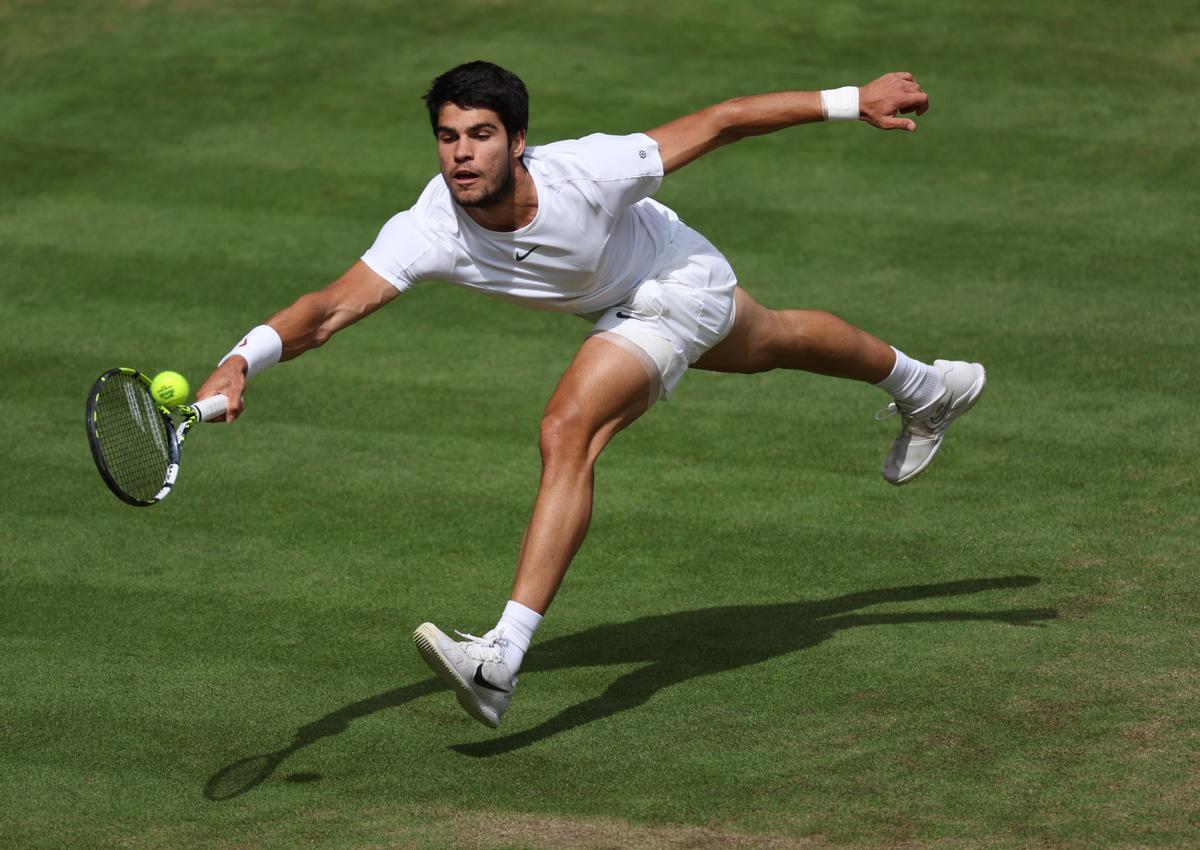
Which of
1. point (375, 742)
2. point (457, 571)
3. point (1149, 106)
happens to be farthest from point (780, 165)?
point (375, 742)

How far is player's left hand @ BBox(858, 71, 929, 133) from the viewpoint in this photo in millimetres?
6430

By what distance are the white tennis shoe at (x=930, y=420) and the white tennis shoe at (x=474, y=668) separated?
103 inches

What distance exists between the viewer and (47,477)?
337 inches

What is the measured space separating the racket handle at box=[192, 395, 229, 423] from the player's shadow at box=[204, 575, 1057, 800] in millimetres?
1295

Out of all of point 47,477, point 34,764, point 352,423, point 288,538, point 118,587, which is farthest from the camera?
point 352,423

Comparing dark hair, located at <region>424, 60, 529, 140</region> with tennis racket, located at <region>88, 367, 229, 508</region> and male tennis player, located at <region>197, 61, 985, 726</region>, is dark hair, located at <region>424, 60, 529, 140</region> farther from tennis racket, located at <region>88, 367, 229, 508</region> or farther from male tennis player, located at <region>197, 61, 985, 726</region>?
tennis racket, located at <region>88, 367, 229, 508</region>

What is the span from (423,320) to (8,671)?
437cm

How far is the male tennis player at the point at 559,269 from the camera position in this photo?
591cm

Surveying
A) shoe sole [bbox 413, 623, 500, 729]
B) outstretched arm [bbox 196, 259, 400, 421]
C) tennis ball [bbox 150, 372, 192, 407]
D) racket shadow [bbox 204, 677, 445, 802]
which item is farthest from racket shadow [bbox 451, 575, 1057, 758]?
tennis ball [bbox 150, 372, 192, 407]

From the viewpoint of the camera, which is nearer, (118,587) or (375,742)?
(375,742)

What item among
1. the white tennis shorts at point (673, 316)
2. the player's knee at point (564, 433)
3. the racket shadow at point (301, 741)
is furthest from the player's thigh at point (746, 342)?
the racket shadow at point (301, 741)

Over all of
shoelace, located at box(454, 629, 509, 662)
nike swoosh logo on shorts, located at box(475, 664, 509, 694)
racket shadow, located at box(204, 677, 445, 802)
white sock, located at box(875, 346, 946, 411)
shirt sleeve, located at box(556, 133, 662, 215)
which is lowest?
racket shadow, located at box(204, 677, 445, 802)

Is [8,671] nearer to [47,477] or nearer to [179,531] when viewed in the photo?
[179,531]

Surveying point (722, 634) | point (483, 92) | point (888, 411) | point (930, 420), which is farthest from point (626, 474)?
point (483, 92)
